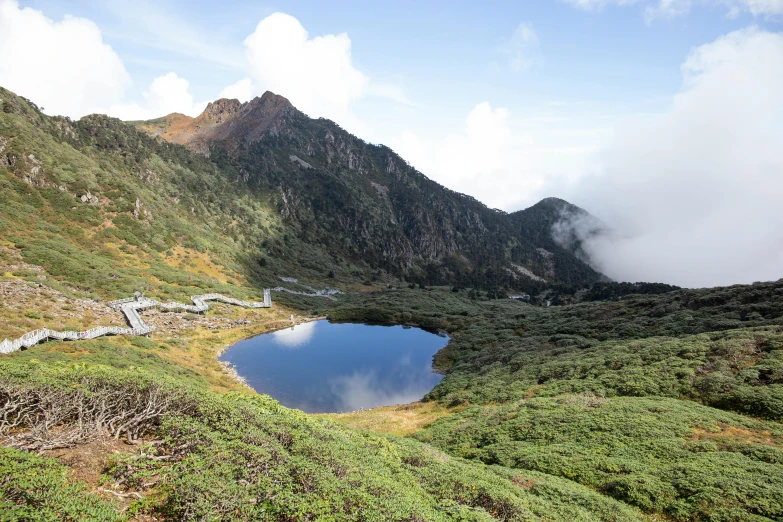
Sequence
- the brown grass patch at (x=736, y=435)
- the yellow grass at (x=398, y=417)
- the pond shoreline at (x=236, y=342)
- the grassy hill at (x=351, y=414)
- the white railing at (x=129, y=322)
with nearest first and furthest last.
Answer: the grassy hill at (x=351, y=414) → the brown grass patch at (x=736, y=435) → the white railing at (x=129, y=322) → the yellow grass at (x=398, y=417) → the pond shoreline at (x=236, y=342)

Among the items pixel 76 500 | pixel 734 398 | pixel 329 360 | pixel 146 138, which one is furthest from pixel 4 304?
pixel 146 138

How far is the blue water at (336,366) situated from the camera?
151 ft

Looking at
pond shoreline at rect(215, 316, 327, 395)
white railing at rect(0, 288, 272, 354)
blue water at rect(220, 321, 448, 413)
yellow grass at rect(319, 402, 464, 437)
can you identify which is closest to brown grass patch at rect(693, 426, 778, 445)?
yellow grass at rect(319, 402, 464, 437)

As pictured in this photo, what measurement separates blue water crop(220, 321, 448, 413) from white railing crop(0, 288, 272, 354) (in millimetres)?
11957

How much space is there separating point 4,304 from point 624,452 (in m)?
57.6

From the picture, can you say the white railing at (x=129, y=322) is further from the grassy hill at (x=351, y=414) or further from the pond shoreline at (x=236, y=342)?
the pond shoreline at (x=236, y=342)

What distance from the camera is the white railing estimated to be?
32.5 metres

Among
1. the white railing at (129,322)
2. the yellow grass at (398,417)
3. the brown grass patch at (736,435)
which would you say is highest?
the brown grass patch at (736,435)

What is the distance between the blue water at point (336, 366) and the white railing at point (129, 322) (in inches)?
471

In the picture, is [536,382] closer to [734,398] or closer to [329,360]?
[734,398]

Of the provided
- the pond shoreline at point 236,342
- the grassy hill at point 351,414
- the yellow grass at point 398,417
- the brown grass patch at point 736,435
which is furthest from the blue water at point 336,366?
the brown grass patch at point 736,435

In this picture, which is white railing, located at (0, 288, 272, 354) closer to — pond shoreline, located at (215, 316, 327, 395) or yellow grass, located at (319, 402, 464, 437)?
pond shoreline, located at (215, 316, 327, 395)

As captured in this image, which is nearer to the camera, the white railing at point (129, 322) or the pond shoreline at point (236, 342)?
the white railing at point (129, 322)

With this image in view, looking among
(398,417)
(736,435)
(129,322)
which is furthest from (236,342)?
(736,435)
